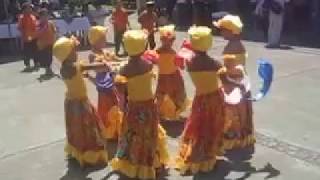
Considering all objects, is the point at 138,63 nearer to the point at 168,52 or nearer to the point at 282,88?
the point at 168,52

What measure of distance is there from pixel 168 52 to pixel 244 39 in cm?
812

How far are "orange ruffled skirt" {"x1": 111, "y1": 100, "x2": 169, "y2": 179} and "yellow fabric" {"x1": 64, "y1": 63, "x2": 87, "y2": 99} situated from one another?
0.72 meters

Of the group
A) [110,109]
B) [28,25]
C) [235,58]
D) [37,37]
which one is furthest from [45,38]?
[235,58]

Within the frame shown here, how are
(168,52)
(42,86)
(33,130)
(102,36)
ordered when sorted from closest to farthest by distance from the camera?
1. (102,36)
2. (168,52)
3. (33,130)
4. (42,86)

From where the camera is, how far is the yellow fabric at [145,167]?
589 centimetres

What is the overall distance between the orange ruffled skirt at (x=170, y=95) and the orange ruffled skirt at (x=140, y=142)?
5.96 feet

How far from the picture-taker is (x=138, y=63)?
573cm

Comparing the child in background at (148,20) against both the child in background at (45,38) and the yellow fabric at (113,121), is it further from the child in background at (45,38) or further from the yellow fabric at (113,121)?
the yellow fabric at (113,121)

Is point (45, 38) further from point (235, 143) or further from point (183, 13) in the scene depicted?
point (183, 13)

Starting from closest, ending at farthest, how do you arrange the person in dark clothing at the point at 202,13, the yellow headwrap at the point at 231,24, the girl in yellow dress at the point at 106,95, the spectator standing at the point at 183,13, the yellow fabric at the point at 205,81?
the yellow fabric at the point at 205,81 < the yellow headwrap at the point at 231,24 < the girl in yellow dress at the point at 106,95 < the person in dark clothing at the point at 202,13 < the spectator standing at the point at 183,13

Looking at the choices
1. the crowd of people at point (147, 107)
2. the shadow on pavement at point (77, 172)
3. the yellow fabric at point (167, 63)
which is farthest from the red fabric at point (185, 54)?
the shadow on pavement at point (77, 172)

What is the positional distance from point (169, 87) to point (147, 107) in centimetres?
207

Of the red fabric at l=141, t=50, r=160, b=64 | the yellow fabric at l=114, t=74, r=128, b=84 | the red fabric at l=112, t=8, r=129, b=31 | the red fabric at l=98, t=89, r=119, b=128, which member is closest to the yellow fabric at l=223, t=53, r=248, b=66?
the red fabric at l=141, t=50, r=160, b=64

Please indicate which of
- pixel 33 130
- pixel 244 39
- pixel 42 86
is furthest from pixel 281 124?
pixel 244 39
